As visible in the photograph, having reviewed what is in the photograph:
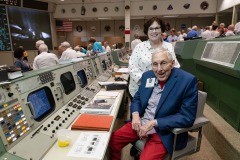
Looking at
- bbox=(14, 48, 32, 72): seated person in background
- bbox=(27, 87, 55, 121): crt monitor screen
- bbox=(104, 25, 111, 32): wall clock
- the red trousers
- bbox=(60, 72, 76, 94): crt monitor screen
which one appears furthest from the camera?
bbox=(104, 25, 111, 32): wall clock

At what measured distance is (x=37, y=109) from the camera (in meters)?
1.36

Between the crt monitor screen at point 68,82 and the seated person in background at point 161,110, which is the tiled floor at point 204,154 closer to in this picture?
the seated person in background at point 161,110

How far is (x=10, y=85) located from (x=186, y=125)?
1250mm

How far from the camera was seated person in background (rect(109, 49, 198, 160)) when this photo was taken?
1.43m

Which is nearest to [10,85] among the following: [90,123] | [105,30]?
[90,123]

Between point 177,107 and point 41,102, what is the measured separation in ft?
3.53

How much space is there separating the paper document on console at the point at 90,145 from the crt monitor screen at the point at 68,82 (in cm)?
62

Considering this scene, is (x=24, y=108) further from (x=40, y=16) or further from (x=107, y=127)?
(x=40, y=16)

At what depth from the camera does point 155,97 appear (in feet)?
5.37

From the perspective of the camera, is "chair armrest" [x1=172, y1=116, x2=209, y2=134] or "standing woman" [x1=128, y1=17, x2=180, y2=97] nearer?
"chair armrest" [x1=172, y1=116, x2=209, y2=134]

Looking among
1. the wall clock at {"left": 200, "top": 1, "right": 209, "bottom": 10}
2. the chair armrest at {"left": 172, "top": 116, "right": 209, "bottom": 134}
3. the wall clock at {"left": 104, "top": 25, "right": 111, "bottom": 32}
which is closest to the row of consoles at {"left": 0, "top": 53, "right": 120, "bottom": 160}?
the chair armrest at {"left": 172, "top": 116, "right": 209, "bottom": 134}

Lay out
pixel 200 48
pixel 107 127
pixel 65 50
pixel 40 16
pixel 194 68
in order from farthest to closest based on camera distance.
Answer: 1. pixel 40 16
2. pixel 65 50
3. pixel 194 68
4. pixel 200 48
5. pixel 107 127

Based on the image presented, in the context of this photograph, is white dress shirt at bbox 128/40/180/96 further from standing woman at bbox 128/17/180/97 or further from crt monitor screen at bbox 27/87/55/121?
crt monitor screen at bbox 27/87/55/121

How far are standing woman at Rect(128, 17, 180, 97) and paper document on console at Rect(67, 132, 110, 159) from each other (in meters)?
0.90
